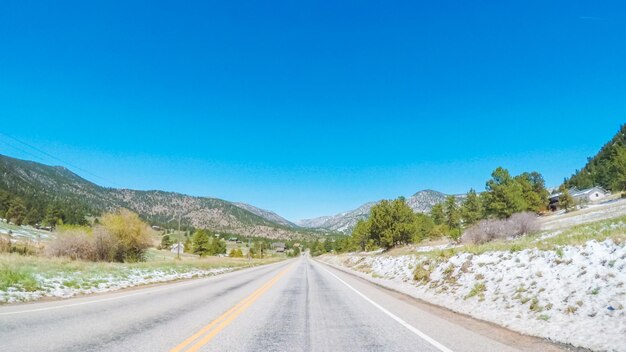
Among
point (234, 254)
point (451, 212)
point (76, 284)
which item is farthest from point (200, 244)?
point (76, 284)

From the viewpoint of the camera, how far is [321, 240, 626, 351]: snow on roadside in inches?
270

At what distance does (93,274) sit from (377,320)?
1714 centimetres

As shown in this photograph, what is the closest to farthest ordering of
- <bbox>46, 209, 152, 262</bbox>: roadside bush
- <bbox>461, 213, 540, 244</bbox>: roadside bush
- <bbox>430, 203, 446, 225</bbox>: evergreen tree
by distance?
<bbox>46, 209, 152, 262</bbox>: roadside bush → <bbox>461, 213, 540, 244</bbox>: roadside bush → <bbox>430, 203, 446, 225</bbox>: evergreen tree

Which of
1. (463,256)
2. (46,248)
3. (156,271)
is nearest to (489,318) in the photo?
(463,256)

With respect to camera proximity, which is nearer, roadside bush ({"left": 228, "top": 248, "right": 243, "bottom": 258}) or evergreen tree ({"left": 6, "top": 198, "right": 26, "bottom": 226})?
evergreen tree ({"left": 6, "top": 198, "right": 26, "bottom": 226})

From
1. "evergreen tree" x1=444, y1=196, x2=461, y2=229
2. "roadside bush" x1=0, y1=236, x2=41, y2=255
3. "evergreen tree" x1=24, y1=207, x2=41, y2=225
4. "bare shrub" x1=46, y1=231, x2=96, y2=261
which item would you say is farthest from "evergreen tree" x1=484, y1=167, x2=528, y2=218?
"evergreen tree" x1=24, y1=207, x2=41, y2=225

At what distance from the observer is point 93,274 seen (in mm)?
19953

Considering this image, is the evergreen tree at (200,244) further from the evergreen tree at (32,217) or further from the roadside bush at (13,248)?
the roadside bush at (13,248)

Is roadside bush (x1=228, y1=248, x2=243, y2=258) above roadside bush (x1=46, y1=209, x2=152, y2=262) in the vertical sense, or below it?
below

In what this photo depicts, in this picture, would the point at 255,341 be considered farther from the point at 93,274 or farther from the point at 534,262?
the point at 93,274

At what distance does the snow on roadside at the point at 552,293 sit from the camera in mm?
6867

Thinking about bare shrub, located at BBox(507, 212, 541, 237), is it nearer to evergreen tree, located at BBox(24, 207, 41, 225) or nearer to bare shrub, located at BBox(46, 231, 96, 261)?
bare shrub, located at BBox(46, 231, 96, 261)

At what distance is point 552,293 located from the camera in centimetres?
895

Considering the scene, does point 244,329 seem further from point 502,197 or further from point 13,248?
point 502,197
